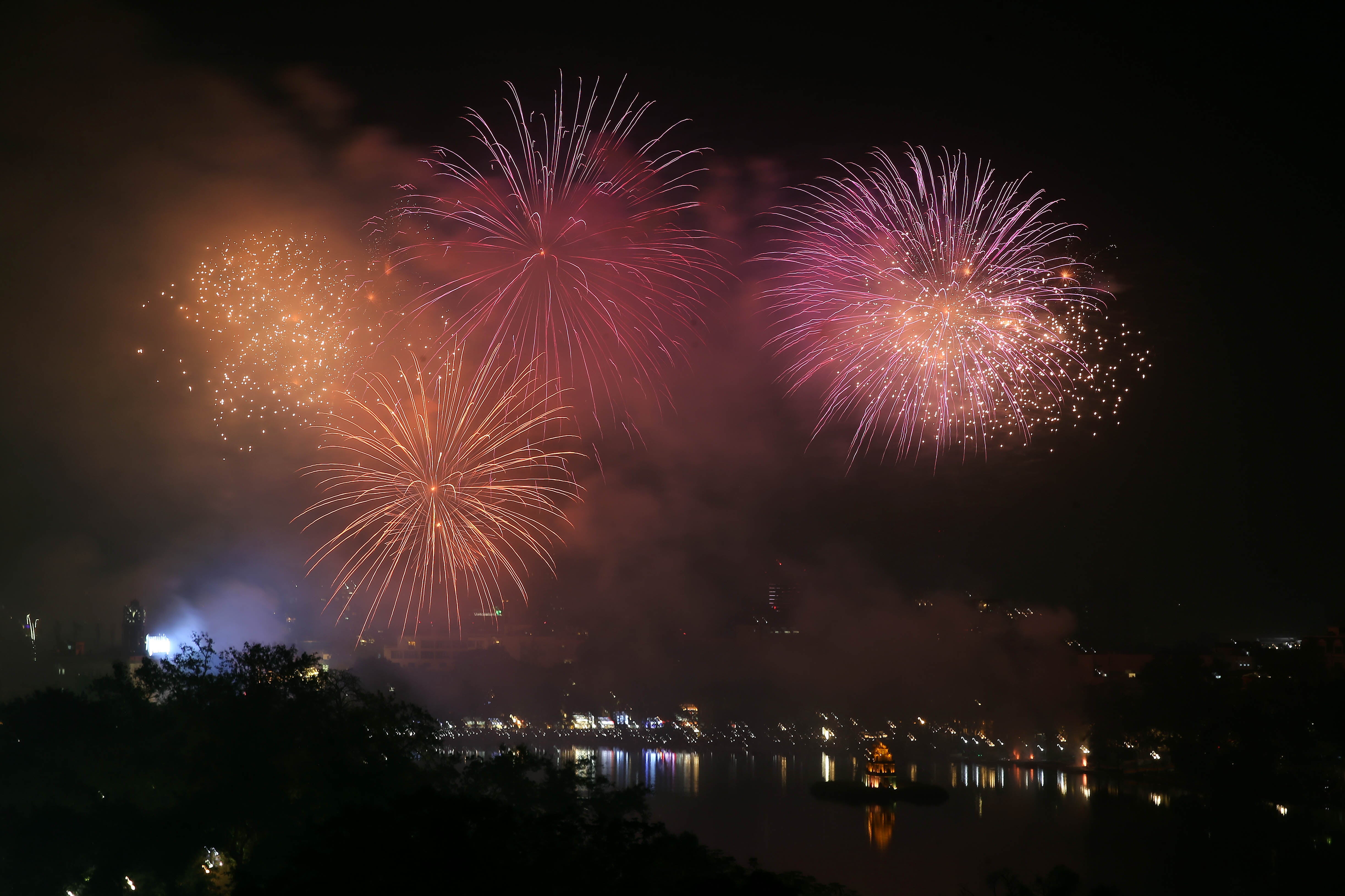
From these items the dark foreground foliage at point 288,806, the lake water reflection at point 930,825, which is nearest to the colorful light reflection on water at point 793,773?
the lake water reflection at point 930,825

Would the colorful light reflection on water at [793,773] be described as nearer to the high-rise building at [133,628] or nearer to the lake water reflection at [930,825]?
the lake water reflection at [930,825]

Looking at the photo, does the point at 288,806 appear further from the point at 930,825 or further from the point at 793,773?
the point at 793,773

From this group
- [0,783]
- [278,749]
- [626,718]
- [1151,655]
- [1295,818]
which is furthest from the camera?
[626,718]

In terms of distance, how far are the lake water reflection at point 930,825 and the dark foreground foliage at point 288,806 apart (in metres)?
10.5

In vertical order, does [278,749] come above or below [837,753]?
above

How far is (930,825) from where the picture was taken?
1918 inches

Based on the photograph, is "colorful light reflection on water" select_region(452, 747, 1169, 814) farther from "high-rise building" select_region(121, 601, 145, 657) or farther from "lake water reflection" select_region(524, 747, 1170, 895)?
"high-rise building" select_region(121, 601, 145, 657)

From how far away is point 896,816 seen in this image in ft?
170

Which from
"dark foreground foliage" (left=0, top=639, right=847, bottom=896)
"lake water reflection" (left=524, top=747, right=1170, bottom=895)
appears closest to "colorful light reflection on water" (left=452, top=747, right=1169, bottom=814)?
"lake water reflection" (left=524, top=747, right=1170, bottom=895)

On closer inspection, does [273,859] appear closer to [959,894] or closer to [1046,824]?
[959,894]

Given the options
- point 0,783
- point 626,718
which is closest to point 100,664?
point 626,718

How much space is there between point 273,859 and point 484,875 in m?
9.15

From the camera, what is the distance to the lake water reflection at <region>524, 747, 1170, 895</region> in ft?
122

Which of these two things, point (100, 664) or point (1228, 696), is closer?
point (1228, 696)
